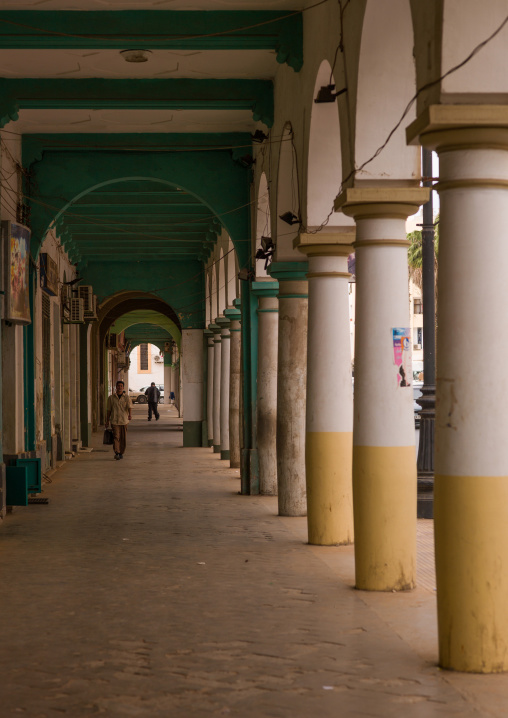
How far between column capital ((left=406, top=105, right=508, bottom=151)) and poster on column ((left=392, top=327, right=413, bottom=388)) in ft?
8.27

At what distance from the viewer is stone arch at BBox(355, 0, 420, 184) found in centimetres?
822

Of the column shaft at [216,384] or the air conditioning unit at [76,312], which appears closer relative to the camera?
the air conditioning unit at [76,312]

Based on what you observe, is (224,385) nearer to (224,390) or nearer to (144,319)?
(224,390)

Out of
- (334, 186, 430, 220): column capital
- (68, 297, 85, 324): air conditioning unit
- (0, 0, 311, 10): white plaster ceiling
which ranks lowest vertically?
(334, 186, 430, 220): column capital

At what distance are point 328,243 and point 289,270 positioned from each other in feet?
7.89

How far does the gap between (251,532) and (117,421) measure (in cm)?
1220

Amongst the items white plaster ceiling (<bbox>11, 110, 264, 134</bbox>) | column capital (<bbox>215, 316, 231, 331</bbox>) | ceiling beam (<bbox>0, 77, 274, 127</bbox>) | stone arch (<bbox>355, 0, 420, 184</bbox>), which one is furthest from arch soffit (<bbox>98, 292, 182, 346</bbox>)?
stone arch (<bbox>355, 0, 420, 184</bbox>)

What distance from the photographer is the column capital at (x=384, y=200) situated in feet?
26.7

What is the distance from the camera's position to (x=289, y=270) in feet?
42.8

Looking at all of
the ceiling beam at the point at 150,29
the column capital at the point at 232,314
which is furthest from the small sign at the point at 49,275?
the ceiling beam at the point at 150,29

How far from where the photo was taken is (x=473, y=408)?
5957mm

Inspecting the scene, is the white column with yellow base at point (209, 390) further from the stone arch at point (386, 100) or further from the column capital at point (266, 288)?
the stone arch at point (386, 100)

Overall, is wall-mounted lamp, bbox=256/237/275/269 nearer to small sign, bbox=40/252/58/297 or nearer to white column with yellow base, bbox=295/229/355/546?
white column with yellow base, bbox=295/229/355/546

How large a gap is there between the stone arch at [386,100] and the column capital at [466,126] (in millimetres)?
2339
